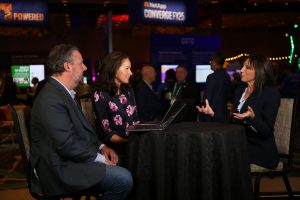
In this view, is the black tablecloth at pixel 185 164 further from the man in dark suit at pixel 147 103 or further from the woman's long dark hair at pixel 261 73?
the man in dark suit at pixel 147 103

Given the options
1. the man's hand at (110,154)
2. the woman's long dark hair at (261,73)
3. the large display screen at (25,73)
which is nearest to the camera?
the man's hand at (110,154)

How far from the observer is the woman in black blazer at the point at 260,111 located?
351 cm

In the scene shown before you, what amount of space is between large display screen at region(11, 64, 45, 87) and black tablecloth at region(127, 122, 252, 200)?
462 inches

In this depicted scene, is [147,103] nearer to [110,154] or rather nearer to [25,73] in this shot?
[110,154]

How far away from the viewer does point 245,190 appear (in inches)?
121

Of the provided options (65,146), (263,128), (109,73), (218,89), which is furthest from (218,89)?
(65,146)

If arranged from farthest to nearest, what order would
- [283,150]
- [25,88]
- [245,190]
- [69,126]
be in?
1. [25,88]
2. [283,150]
3. [245,190]
4. [69,126]

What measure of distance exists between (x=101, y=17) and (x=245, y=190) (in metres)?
14.7

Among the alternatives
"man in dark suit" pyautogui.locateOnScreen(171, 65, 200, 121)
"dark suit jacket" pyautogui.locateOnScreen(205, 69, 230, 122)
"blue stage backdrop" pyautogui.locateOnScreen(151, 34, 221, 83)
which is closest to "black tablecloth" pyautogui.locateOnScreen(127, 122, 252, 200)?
"dark suit jacket" pyautogui.locateOnScreen(205, 69, 230, 122)

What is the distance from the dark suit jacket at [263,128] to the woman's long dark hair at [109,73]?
1070mm

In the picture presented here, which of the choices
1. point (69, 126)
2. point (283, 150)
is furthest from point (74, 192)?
point (283, 150)

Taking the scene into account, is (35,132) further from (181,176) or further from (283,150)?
(283,150)

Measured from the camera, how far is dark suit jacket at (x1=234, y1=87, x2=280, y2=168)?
351 cm

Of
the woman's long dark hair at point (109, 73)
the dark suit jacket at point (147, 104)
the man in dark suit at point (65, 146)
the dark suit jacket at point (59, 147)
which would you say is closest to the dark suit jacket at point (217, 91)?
the dark suit jacket at point (147, 104)
